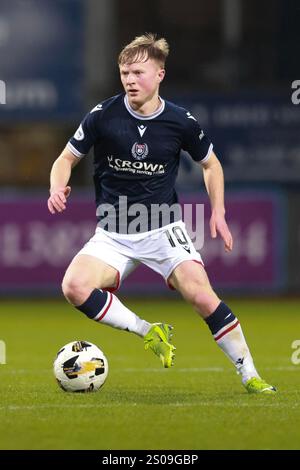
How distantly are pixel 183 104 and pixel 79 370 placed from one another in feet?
33.9

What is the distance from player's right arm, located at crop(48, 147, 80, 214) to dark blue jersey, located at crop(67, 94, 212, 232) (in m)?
0.07

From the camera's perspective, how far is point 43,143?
1911 cm

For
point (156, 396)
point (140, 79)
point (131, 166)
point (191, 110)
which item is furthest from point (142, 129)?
point (191, 110)

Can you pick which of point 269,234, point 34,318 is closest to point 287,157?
point 269,234

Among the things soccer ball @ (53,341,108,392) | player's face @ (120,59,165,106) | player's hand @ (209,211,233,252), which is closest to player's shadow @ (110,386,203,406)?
soccer ball @ (53,341,108,392)

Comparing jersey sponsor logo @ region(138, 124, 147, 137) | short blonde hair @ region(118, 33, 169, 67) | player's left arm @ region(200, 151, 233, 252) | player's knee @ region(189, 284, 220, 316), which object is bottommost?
player's knee @ region(189, 284, 220, 316)

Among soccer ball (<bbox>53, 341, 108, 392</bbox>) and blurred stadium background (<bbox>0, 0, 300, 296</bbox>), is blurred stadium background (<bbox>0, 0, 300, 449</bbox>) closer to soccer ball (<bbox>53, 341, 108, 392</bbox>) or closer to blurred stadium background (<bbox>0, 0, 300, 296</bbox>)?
blurred stadium background (<bbox>0, 0, 300, 296</bbox>)

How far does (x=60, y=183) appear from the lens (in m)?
7.98

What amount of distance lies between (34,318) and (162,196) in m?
6.83

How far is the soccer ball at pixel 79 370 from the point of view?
7.92 meters

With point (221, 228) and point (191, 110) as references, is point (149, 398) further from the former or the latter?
point (191, 110)

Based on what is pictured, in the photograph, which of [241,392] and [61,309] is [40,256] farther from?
[241,392]

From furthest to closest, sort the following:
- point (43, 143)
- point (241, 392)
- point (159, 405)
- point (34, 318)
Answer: point (43, 143) < point (34, 318) < point (241, 392) < point (159, 405)

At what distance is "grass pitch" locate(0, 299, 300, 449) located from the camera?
20.6 ft
